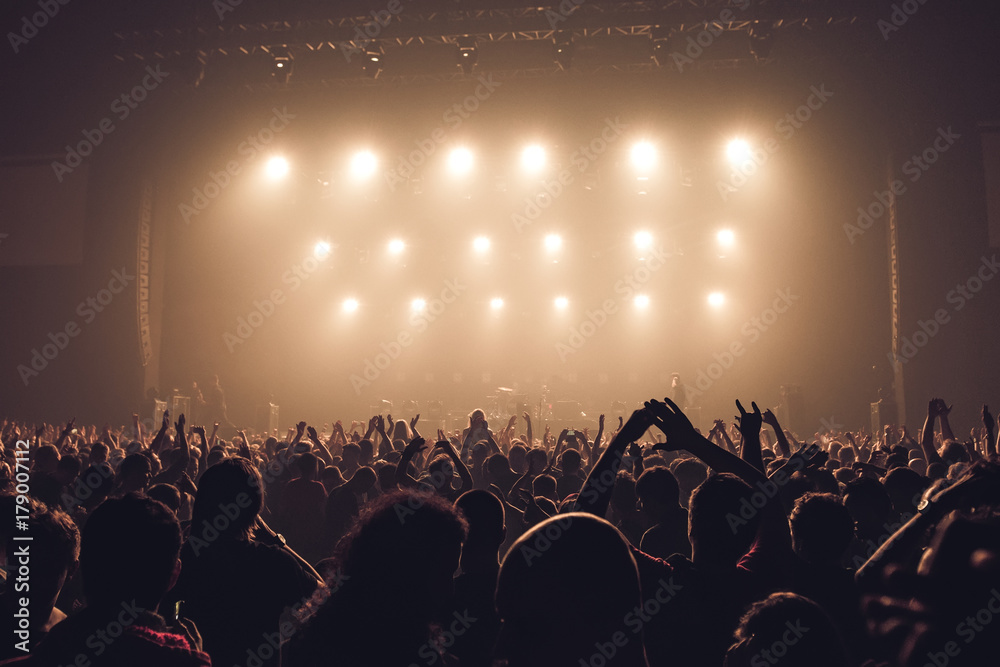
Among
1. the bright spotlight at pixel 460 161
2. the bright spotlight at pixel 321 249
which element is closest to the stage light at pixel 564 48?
the bright spotlight at pixel 460 161

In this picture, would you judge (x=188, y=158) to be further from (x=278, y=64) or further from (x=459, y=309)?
(x=459, y=309)

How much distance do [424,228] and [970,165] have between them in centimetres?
1505

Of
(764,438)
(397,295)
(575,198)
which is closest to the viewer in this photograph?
(764,438)

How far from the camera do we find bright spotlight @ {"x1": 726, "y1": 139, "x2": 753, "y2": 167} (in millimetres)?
18906

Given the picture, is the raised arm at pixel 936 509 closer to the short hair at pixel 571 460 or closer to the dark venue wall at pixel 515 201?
the short hair at pixel 571 460

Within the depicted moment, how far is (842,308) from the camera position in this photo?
19.0 metres

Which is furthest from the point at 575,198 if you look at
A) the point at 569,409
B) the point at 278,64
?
the point at 278,64

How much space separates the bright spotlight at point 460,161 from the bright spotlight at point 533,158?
165 centimetres

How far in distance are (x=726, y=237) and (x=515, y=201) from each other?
6.57 meters

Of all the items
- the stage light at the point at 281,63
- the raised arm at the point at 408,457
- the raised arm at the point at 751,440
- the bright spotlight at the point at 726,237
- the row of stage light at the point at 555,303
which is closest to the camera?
the raised arm at the point at 751,440

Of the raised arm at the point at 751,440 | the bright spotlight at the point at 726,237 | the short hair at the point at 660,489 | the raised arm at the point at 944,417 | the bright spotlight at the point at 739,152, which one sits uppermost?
the bright spotlight at the point at 739,152

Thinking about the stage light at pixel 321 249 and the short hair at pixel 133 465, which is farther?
the stage light at pixel 321 249

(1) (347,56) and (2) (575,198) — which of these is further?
(2) (575,198)

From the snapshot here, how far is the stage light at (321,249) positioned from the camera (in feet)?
74.0
